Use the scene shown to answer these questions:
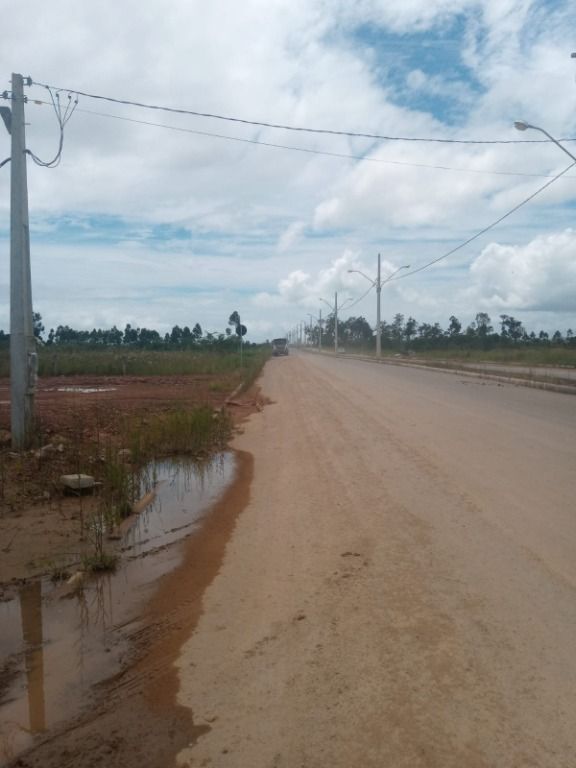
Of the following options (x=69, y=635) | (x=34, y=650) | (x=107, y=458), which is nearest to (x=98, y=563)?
(x=69, y=635)

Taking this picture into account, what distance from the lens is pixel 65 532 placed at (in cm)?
764

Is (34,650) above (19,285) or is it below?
below

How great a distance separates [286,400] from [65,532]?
15.0 meters

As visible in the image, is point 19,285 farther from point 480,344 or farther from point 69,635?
point 480,344

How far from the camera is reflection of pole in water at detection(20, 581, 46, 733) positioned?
3.98 m

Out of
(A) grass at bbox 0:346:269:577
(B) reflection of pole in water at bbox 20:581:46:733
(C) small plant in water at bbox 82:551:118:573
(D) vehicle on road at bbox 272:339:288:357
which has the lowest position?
(B) reflection of pole in water at bbox 20:581:46:733

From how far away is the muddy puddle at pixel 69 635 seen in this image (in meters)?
4.01

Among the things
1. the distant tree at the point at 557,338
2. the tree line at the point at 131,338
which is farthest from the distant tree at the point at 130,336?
the distant tree at the point at 557,338

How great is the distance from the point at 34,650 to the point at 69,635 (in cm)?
28

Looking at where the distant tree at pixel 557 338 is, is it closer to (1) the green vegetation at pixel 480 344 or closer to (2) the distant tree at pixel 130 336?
(1) the green vegetation at pixel 480 344

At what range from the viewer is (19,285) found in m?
11.7

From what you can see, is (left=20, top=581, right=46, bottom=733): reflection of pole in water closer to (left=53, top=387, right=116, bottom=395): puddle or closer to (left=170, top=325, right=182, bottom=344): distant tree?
(left=53, top=387, right=116, bottom=395): puddle

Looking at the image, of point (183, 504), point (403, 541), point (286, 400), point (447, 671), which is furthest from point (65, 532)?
point (286, 400)

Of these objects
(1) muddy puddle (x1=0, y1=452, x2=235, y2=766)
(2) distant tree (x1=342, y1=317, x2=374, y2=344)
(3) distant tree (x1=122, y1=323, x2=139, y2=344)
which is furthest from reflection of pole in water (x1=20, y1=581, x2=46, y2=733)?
(2) distant tree (x1=342, y1=317, x2=374, y2=344)
